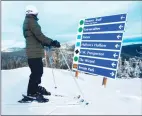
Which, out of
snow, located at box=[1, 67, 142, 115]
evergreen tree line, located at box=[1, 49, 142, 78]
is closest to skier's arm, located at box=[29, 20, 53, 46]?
snow, located at box=[1, 67, 142, 115]

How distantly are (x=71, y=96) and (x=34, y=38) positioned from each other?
39.4 inches

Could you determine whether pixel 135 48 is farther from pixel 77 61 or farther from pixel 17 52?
pixel 17 52

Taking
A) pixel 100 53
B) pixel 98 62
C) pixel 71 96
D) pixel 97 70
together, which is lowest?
pixel 71 96

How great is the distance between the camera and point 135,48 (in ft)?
18.5

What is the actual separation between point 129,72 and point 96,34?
220 cm

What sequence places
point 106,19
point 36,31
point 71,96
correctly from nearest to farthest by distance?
point 36,31, point 71,96, point 106,19

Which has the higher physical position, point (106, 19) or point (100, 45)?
point (106, 19)

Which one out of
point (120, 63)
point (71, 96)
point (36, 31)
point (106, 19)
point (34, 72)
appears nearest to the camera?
point (36, 31)

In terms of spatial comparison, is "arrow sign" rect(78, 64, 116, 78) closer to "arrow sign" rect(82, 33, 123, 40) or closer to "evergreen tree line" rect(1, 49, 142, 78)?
"arrow sign" rect(82, 33, 123, 40)

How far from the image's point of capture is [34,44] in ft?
10.3

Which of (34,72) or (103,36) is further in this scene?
(103,36)

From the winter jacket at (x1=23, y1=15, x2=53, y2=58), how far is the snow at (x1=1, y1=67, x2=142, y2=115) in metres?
0.65

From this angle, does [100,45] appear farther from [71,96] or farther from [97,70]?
[71,96]

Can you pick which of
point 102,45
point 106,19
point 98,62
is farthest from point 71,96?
point 106,19
